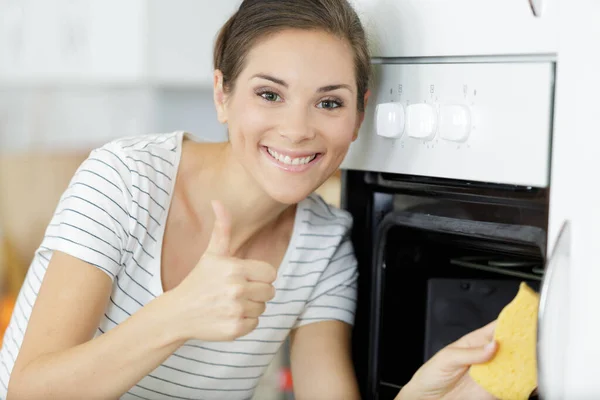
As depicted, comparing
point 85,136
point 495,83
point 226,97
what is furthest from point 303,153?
point 85,136

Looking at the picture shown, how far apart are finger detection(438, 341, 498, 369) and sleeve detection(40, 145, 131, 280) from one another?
47cm

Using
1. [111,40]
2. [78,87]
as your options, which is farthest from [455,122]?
[78,87]

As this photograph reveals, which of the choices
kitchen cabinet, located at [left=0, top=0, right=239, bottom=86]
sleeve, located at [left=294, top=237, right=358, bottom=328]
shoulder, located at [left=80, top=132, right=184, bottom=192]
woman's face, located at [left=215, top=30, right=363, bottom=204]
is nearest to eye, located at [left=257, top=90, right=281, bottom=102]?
woman's face, located at [left=215, top=30, right=363, bottom=204]

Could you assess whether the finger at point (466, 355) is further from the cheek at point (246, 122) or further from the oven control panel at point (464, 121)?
the cheek at point (246, 122)

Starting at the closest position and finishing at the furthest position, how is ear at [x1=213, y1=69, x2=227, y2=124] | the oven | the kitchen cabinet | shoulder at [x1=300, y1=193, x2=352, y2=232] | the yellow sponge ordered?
the oven → the yellow sponge → ear at [x1=213, y1=69, x2=227, y2=124] → shoulder at [x1=300, y1=193, x2=352, y2=232] → the kitchen cabinet

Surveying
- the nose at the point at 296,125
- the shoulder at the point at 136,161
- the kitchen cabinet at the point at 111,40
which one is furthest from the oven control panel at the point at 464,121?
the kitchen cabinet at the point at 111,40

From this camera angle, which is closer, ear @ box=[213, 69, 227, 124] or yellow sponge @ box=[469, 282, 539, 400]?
yellow sponge @ box=[469, 282, 539, 400]

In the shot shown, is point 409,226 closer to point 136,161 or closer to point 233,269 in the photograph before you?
point 233,269

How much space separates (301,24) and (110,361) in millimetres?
509

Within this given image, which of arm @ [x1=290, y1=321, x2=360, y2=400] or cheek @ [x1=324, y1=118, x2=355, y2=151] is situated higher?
cheek @ [x1=324, y1=118, x2=355, y2=151]

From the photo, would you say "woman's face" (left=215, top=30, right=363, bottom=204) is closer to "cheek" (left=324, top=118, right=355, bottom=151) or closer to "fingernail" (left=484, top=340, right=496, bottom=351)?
"cheek" (left=324, top=118, right=355, bottom=151)

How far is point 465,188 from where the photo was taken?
1.02 meters

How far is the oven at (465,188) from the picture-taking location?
2.71 ft

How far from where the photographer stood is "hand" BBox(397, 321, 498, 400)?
1.00 m
